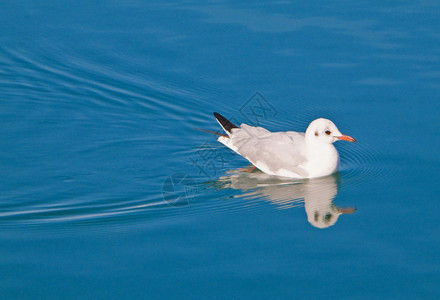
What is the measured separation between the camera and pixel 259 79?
11969mm

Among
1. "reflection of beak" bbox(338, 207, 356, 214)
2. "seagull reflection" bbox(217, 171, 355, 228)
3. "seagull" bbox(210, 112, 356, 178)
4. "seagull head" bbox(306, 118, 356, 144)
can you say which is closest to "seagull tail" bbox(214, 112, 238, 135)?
"seagull" bbox(210, 112, 356, 178)

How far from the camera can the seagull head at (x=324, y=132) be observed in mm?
9445

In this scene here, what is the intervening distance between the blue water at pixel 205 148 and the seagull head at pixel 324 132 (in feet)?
1.82

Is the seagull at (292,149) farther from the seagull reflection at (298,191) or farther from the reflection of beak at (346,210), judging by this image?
the reflection of beak at (346,210)

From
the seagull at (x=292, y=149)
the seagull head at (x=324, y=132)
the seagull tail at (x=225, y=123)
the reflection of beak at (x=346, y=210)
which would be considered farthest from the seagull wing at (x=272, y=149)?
the reflection of beak at (x=346, y=210)

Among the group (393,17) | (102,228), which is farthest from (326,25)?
(102,228)

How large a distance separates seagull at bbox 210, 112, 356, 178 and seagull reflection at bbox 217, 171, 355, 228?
13 centimetres

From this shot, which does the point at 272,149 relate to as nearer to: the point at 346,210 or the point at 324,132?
the point at 324,132

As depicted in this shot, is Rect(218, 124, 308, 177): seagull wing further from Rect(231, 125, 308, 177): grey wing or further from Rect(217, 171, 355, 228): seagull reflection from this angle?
Rect(217, 171, 355, 228): seagull reflection

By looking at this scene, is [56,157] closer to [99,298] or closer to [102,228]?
[102,228]

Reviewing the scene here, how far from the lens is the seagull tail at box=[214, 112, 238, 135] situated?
1033 centimetres

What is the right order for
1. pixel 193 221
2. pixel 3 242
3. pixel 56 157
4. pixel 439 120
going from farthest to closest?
pixel 439 120 → pixel 56 157 → pixel 193 221 → pixel 3 242

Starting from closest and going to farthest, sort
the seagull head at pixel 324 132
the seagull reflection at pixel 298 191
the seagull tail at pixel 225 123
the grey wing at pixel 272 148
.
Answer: the seagull reflection at pixel 298 191 → the seagull head at pixel 324 132 → the grey wing at pixel 272 148 → the seagull tail at pixel 225 123

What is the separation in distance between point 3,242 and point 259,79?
5661 mm
